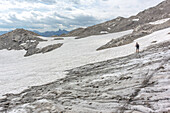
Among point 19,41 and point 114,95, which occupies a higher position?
point 19,41

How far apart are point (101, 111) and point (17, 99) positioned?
8.89 m

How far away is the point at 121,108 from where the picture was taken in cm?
806

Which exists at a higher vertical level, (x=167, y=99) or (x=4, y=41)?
(x=4, y=41)

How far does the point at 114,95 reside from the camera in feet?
31.5

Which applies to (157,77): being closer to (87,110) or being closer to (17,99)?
(87,110)

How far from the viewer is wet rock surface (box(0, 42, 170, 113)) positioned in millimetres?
8109

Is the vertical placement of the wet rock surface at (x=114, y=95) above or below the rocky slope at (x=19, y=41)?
below

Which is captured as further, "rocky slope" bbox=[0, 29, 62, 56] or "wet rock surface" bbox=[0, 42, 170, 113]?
"rocky slope" bbox=[0, 29, 62, 56]

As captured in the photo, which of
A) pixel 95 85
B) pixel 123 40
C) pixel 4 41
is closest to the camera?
pixel 95 85

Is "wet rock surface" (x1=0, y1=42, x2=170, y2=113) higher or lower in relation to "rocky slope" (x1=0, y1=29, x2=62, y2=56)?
lower

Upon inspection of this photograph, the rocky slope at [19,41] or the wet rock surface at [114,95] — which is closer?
the wet rock surface at [114,95]

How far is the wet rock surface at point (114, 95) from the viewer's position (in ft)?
26.6

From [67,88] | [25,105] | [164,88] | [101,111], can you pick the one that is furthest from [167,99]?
[25,105]

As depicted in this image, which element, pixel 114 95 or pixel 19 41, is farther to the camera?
pixel 19 41
